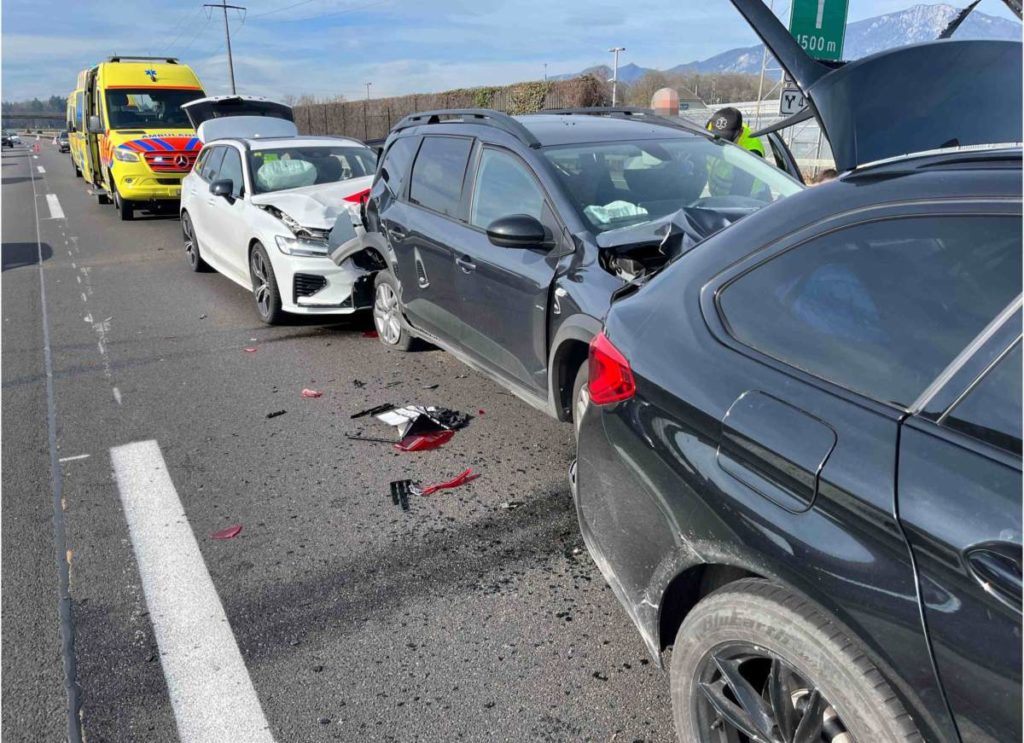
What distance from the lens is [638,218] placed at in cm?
414

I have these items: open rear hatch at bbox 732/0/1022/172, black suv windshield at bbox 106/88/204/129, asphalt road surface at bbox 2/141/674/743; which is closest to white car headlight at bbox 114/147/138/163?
black suv windshield at bbox 106/88/204/129

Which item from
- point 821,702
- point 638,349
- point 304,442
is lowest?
point 304,442

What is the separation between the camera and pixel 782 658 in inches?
69.4

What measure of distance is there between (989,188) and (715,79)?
90.4ft

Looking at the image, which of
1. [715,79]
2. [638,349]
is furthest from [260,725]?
[715,79]

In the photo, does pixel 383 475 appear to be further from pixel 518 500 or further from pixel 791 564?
pixel 791 564

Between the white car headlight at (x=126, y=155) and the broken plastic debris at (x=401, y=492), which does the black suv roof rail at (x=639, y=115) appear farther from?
the white car headlight at (x=126, y=155)

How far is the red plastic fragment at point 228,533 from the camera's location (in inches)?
146

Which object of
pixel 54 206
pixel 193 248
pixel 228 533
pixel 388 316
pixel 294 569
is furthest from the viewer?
pixel 54 206

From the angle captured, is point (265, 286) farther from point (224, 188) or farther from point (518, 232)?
point (518, 232)

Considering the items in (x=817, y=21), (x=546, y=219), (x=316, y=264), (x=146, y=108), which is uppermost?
(x=817, y=21)

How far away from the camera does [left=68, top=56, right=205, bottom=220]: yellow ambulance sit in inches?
583

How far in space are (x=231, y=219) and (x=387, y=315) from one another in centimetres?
257

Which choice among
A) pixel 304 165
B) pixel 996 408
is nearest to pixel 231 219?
pixel 304 165
